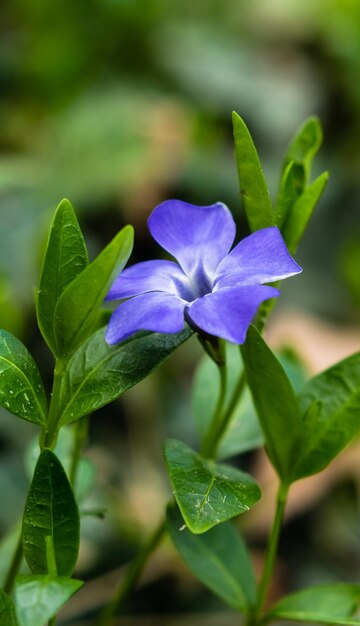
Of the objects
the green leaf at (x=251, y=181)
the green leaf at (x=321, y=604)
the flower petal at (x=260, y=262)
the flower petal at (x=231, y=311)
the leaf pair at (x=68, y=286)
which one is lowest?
the green leaf at (x=321, y=604)

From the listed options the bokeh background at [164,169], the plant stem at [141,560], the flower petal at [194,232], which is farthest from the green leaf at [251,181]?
the bokeh background at [164,169]

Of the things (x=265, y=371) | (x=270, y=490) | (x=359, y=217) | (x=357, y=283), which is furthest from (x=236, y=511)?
(x=359, y=217)

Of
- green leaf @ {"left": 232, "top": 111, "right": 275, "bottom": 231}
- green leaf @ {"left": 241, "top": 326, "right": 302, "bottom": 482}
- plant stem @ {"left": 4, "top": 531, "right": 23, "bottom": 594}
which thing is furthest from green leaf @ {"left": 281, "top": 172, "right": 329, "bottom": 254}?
plant stem @ {"left": 4, "top": 531, "right": 23, "bottom": 594}

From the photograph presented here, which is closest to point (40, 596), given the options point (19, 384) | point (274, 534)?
point (19, 384)

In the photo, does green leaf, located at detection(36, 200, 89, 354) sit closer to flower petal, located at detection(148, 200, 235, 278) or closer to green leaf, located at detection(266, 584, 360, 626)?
flower petal, located at detection(148, 200, 235, 278)

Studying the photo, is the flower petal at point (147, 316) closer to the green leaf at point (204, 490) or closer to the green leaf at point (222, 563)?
the green leaf at point (204, 490)

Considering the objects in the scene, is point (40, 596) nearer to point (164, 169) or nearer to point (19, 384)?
point (19, 384)
